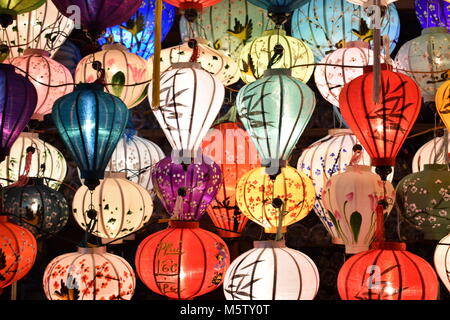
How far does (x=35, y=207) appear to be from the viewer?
11.9 feet

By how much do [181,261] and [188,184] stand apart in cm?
36

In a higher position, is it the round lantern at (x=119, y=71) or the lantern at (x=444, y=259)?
the round lantern at (x=119, y=71)

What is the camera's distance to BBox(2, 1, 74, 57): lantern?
12.0 feet

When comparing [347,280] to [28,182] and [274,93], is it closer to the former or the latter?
[274,93]

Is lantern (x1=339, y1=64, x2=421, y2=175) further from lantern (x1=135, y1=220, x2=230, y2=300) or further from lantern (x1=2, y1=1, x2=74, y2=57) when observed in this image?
lantern (x1=2, y1=1, x2=74, y2=57)

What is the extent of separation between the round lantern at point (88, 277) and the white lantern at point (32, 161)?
0.58m

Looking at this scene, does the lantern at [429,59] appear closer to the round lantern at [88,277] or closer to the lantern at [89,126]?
the lantern at [89,126]

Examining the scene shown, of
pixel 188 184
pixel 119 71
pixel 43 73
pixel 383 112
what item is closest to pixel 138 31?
pixel 119 71

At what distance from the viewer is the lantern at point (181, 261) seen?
10.3ft

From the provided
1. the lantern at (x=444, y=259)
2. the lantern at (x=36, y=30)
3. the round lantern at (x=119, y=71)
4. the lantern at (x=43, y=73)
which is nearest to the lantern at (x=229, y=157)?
the round lantern at (x=119, y=71)

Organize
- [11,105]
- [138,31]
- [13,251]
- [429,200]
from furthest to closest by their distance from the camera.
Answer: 1. [138,31]
2. [429,200]
3. [13,251]
4. [11,105]

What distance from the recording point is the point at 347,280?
2.99 metres

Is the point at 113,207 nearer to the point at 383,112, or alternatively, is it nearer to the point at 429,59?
the point at 383,112

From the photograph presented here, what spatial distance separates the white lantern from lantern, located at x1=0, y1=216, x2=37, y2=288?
56 cm
